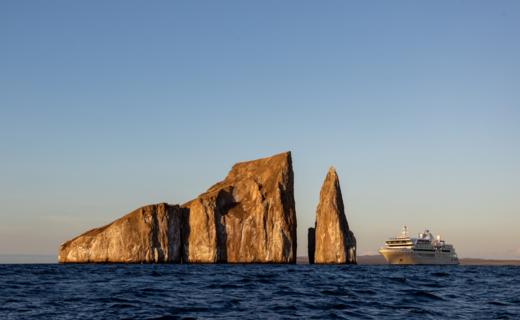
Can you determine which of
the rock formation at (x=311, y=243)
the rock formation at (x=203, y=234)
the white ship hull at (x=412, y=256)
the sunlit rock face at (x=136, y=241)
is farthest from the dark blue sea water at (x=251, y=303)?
the white ship hull at (x=412, y=256)

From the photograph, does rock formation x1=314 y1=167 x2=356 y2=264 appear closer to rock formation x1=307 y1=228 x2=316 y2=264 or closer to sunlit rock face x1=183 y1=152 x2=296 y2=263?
rock formation x1=307 y1=228 x2=316 y2=264

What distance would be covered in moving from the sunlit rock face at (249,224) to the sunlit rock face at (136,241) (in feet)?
16.4

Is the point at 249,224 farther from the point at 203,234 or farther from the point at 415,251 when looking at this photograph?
the point at 415,251

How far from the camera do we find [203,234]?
461 ft

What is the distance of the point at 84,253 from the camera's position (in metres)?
140

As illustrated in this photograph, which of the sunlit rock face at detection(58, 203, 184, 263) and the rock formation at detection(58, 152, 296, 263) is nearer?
the sunlit rock face at detection(58, 203, 184, 263)

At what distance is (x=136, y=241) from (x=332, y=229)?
151 ft

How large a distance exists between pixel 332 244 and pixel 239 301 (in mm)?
112884

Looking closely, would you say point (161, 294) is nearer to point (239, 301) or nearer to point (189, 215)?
point (239, 301)

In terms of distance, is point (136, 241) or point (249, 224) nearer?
point (136, 241)

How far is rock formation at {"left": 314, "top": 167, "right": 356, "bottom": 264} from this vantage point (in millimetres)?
140000

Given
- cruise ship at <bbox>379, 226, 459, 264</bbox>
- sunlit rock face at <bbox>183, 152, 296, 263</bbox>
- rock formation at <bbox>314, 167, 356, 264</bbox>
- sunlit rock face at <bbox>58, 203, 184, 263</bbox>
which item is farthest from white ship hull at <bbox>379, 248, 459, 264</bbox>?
sunlit rock face at <bbox>58, 203, 184, 263</bbox>

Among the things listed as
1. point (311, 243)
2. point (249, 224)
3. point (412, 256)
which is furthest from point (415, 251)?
point (249, 224)

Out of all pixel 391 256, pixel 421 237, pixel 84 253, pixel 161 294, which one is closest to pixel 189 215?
pixel 84 253
